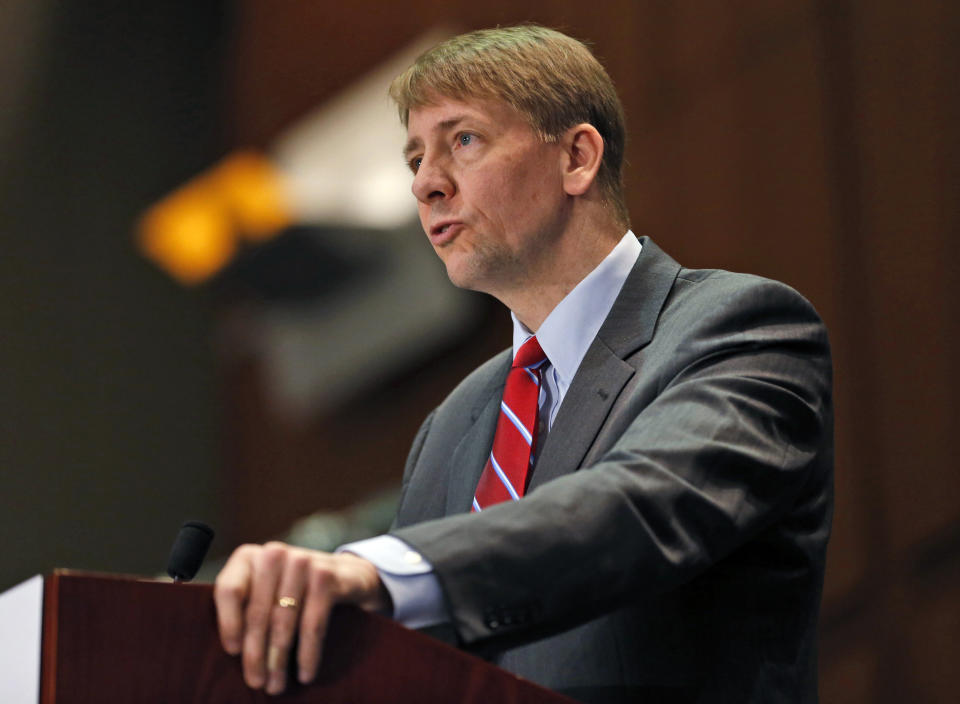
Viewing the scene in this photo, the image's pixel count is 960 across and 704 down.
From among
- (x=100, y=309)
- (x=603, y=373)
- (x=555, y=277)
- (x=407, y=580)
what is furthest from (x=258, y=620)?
(x=100, y=309)

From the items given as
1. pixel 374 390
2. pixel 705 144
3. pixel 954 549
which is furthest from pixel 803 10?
pixel 374 390

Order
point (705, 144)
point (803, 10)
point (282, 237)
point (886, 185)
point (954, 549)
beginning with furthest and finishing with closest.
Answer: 1. point (282, 237)
2. point (705, 144)
3. point (803, 10)
4. point (886, 185)
5. point (954, 549)

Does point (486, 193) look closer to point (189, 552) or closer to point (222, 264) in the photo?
point (189, 552)

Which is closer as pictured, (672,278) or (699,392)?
(699,392)

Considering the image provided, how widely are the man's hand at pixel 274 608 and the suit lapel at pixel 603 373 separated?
690 mm

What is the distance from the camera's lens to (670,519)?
3.56 ft

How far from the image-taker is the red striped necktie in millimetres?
1627

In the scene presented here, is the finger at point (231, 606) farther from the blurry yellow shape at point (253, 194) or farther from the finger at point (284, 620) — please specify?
the blurry yellow shape at point (253, 194)

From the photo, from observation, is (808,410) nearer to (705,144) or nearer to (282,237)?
(705,144)

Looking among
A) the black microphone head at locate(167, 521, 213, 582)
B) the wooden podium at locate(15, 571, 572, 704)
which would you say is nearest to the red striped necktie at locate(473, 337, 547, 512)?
the black microphone head at locate(167, 521, 213, 582)

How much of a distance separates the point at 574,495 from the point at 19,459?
3433 millimetres

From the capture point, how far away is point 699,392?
129cm

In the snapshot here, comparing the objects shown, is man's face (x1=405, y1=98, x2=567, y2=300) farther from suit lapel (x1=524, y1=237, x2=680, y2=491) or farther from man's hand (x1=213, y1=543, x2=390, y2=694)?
man's hand (x1=213, y1=543, x2=390, y2=694)

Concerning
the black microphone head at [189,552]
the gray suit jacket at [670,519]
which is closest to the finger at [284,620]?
the gray suit jacket at [670,519]
